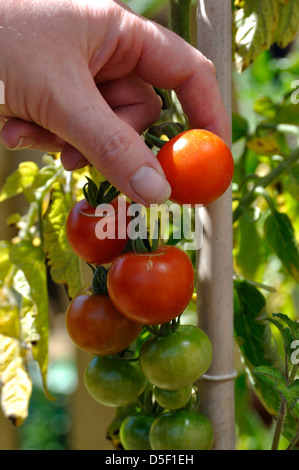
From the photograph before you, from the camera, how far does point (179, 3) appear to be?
0.63 m

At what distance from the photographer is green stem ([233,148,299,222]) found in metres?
0.75

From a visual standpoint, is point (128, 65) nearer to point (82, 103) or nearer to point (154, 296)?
point (82, 103)

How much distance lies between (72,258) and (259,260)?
0.36 m

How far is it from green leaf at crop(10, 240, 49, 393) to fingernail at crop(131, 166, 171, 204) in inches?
11.2

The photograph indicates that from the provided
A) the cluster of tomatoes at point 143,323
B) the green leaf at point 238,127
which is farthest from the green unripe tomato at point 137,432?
the green leaf at point 238,127

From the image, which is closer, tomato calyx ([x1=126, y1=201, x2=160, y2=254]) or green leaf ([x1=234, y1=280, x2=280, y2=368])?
tomato calyx ([x1=126, y1=201, x2=160, y2=254])

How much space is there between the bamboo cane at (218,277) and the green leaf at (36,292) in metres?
0.21

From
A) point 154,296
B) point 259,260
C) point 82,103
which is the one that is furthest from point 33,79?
point 259,260

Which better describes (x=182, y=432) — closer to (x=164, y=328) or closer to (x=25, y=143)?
(x=164, y=328)

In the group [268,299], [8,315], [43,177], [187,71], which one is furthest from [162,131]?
[268,299]

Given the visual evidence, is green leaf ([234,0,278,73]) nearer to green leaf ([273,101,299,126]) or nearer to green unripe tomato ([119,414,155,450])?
green leaf ([273,101,299,126])

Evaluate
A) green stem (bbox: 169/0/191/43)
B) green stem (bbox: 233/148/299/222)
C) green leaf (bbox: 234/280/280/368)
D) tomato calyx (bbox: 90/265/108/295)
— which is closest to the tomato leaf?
green leaf (bbox: 234/280/280/368)

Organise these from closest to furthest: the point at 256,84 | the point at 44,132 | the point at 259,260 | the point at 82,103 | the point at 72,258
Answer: the point at 82,103 → the point at 44,132 → the point at 72,258 → the point at 259,260 → the point at 256,84

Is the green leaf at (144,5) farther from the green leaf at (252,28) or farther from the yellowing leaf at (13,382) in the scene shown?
the yellowing leaf at (13,382)
